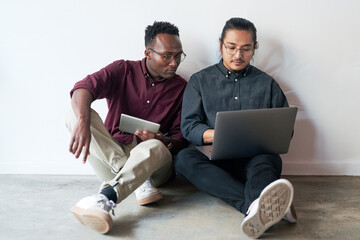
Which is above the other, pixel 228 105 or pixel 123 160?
pixel 228 105

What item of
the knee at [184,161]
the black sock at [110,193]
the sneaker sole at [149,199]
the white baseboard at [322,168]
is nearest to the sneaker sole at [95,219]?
the black sock at [110,193]

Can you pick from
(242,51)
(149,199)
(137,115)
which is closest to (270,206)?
(149,199)

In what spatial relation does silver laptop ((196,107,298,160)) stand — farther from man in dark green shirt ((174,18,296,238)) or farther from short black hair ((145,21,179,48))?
short black hair ((145,21,179,48))

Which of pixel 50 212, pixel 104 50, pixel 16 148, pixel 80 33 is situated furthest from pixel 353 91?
pixel 16 148

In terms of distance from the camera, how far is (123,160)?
1.96 meters

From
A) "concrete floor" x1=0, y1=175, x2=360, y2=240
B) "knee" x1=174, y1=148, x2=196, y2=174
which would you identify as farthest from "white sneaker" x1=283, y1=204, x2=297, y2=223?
"knee" x1=174, y1=148, x2=196, y2=174

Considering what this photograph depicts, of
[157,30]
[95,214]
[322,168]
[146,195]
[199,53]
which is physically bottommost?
[322,168]

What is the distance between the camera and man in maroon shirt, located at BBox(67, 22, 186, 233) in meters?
1.78

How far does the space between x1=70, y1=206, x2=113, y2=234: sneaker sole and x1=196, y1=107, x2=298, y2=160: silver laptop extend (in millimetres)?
566

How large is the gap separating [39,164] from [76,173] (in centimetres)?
26

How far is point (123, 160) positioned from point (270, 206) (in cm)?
82

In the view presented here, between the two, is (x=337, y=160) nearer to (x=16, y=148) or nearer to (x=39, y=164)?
(x=39, y=164)

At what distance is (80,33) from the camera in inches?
94.2

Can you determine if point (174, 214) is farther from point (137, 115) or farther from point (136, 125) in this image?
point (137, 115)
